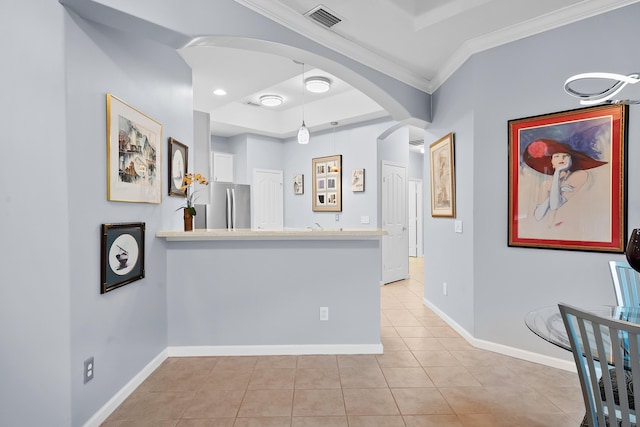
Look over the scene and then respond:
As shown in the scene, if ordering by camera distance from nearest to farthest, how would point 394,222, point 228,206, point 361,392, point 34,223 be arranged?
1. point 34,223
2. point 361,392
3. point 228,206
4. point 394,222

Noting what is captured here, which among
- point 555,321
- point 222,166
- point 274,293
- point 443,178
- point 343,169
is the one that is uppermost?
point 222,166

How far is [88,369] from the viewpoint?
1.83 m

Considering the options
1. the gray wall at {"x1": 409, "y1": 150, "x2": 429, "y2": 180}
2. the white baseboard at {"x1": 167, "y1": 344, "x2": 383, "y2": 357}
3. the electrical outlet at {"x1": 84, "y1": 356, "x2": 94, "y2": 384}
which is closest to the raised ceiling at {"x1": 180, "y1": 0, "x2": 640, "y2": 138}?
the electrical outlet at {"x1": 84, "y1": 356, "x2": 94, "y2": 384}

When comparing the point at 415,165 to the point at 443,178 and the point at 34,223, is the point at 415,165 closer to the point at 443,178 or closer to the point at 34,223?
the point at 443,178

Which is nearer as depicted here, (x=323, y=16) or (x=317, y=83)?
(x=323, y=16)

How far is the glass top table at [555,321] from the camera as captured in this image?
1.31m

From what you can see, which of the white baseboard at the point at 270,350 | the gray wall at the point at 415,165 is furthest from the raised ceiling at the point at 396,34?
the gray wall at the point at 415,165

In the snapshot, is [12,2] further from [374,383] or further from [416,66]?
[416,66]

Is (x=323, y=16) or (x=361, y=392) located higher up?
(x=323, y=16)

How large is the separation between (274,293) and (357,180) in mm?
3148

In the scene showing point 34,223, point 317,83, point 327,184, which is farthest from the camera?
point 327,184

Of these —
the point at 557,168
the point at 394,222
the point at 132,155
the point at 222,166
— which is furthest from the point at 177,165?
the point at 394,222

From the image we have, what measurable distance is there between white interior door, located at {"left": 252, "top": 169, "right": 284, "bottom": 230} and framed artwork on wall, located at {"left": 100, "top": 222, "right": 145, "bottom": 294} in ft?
12.9

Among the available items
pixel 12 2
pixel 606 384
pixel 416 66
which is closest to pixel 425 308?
pixel 416 66
